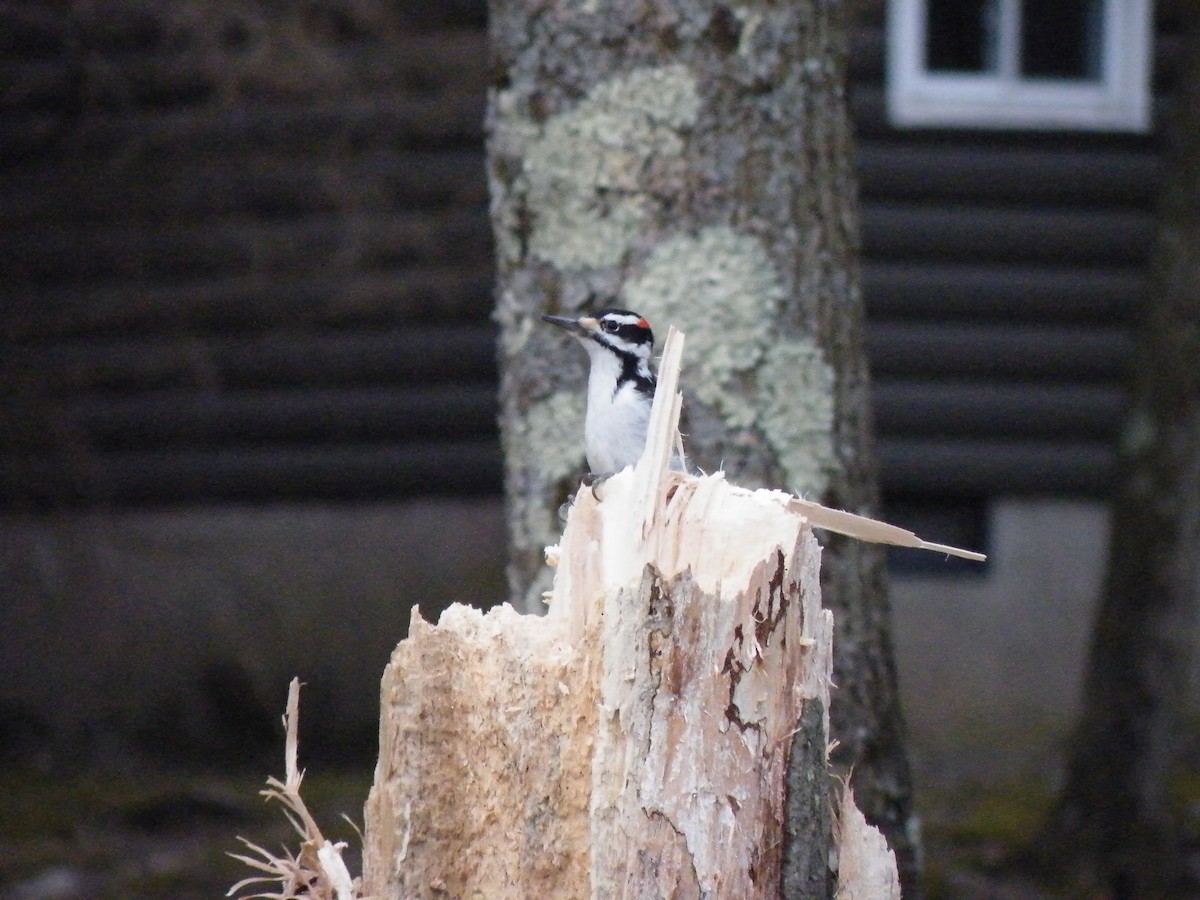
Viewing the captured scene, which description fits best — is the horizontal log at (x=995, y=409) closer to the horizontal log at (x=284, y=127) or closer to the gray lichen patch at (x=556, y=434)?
the horizontal log at (x=284, y=127)

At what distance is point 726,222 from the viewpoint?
123 inches

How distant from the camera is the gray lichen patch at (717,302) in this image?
123 inches

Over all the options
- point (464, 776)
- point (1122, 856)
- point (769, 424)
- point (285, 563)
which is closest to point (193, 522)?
point (285, 563)

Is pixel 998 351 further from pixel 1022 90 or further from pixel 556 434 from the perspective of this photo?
pixel 556 434

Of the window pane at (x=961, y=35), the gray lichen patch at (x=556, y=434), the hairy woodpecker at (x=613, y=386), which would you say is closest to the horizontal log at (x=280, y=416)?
the window pane at (x=961, y=35)

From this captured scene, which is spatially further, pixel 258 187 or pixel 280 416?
pixel 280 416

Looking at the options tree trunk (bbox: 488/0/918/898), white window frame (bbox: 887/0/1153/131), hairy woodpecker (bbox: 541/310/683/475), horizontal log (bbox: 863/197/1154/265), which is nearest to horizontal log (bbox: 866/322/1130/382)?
horizontal log (bbox: 863/197/1154/265)

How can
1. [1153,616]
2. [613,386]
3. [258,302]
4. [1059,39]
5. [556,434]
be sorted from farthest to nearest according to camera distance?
[1059,39] → [258,302] → [1153,616] → [613,386] → [556,434]

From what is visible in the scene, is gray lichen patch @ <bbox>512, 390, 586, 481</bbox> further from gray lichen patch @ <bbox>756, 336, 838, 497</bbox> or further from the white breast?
gray lichen patch @ <bbox>756, 336, 838, 497</bbox>

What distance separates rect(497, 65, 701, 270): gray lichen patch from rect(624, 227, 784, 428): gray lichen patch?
98mm

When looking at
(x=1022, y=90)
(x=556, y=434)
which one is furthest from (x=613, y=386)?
(x=1022, y=90)

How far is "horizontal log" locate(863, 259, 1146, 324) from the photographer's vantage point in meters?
7.30

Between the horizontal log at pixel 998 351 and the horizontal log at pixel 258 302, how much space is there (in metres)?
1.97

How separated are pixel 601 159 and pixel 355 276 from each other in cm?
434
